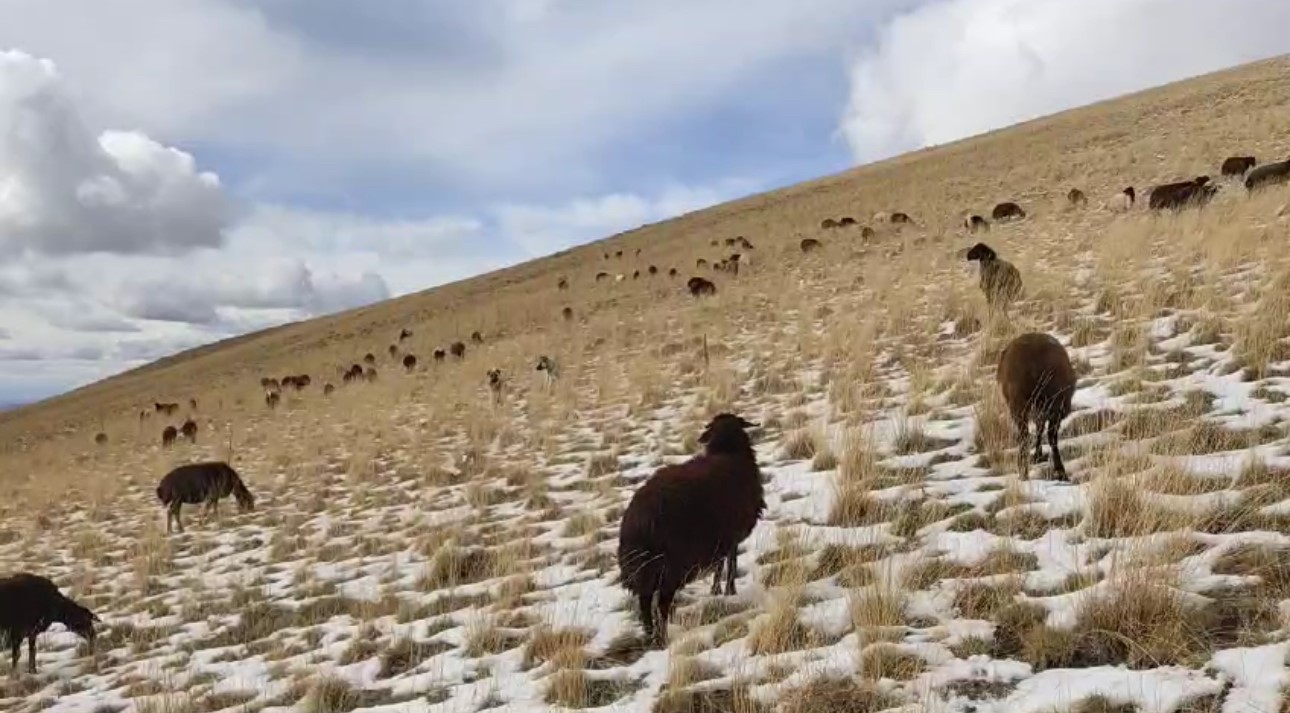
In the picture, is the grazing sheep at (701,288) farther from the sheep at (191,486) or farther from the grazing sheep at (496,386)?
the sheep at (191,486)

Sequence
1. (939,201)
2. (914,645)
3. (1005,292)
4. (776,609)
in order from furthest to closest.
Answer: (939,201) < (1005,292) < (776,609) < (914,645)

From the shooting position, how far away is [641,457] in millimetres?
10445

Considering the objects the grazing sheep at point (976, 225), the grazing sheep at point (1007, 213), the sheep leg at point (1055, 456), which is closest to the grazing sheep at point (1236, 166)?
the grazing sheep at point (1007, 213)

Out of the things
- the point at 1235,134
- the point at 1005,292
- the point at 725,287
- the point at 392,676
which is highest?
the point at 1235,134

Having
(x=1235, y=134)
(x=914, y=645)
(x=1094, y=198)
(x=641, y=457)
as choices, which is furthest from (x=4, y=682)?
(x=1235, y=134)

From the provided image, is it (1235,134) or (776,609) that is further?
(1235,134)

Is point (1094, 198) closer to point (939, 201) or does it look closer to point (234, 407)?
point (939, 201)

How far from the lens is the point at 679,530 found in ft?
17.8

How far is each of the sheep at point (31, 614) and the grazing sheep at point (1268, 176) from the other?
20009 mm

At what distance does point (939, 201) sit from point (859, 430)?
2670 centimetres

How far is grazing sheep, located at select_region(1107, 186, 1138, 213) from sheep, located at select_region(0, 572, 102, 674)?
21.3m


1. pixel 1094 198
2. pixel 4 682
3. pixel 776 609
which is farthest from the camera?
pixel 1094 198

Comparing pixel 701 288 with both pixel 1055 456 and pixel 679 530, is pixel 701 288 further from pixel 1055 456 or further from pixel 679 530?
pixel 679 530

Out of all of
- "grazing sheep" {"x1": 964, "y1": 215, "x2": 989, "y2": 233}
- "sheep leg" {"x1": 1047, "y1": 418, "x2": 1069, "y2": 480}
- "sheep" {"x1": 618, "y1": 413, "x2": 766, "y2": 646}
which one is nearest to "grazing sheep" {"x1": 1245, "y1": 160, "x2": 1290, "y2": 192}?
"grazing sheep" {"x1": 964, "y1": 215, "x2": 989, "y2": 233}
